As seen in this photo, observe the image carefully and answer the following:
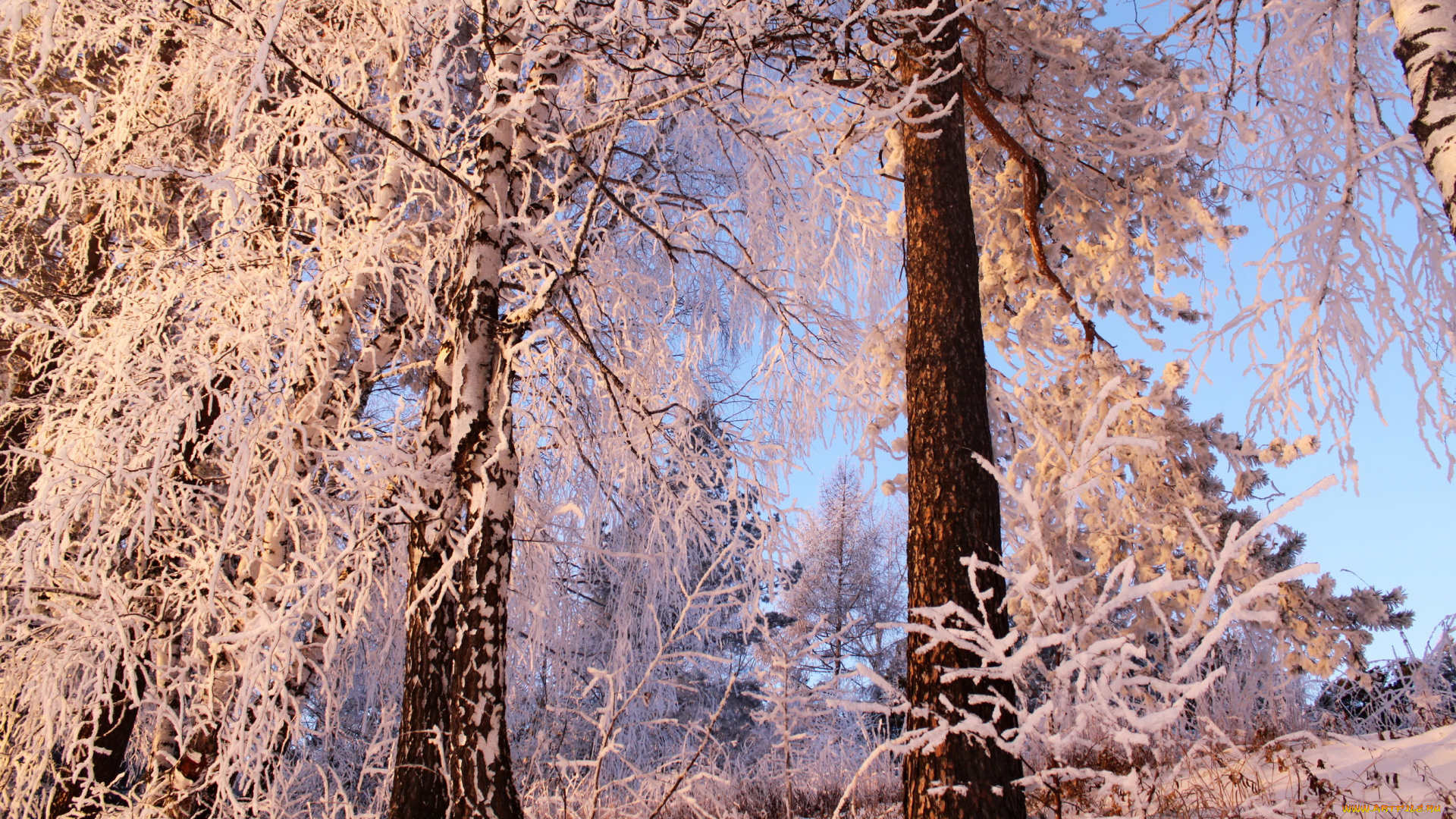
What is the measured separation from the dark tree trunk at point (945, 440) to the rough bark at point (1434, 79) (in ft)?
6.65

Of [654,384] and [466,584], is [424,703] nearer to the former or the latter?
[466,584]

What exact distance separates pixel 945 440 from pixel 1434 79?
2609mm

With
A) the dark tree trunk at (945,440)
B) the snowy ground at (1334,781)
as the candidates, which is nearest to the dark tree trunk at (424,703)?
the dark tree trunk at (945,440)

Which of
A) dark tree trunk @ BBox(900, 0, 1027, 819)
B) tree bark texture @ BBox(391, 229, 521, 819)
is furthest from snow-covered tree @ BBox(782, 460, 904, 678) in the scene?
tree bark texture @ BBox(391, 229, 521, 819)

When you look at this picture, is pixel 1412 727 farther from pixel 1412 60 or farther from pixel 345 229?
pixel 345 229

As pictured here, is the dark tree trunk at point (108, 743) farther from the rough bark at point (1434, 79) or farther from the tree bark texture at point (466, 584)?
the rough bark at point (1434, 79)

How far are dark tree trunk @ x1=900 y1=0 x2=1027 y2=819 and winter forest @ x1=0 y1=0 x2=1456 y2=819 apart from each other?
0.08 ft

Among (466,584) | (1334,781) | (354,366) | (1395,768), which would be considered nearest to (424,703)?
(466,584)

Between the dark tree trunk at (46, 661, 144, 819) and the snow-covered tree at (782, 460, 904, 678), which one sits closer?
the dark tree trunk at (46, 661, 144, 819)

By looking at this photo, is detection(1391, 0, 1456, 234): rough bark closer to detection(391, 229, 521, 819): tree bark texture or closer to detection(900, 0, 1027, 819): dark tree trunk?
detection(900, 0, 1027, 819): dark tree trunk

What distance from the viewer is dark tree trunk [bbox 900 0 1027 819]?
11.4 feet

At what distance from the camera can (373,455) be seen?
3.54 meters

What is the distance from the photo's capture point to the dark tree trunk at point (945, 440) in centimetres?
346

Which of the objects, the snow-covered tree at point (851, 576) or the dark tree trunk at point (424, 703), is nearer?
the dark tree trunk at point (424, 703)
